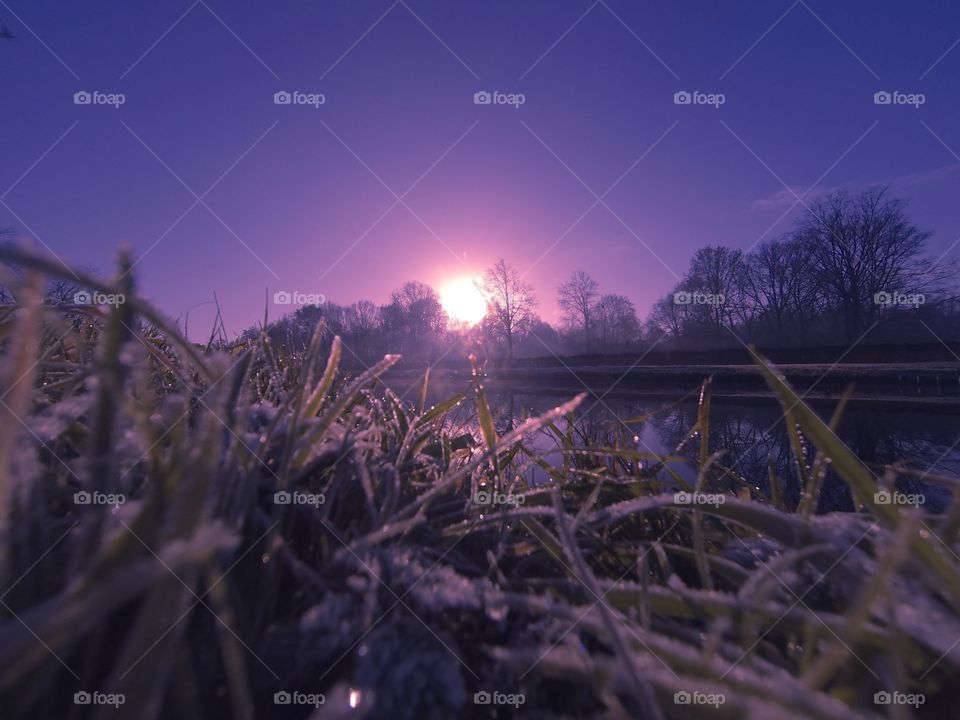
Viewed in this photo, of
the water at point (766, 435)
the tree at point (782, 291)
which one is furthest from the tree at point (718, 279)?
the water at point (766, 435)

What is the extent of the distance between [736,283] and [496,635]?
25.8 meters

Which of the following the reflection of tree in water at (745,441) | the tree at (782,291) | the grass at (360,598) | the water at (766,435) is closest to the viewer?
the grass at (360,598)

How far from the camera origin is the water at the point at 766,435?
1905 mm

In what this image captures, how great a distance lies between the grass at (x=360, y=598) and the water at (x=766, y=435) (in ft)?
2.95

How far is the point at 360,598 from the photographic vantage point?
1.60ft

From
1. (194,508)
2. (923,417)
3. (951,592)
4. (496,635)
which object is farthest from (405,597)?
(923,417)

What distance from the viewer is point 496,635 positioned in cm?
51

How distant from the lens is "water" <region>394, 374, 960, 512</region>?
1905 mm

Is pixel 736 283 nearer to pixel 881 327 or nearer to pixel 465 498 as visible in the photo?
pixel 881 327

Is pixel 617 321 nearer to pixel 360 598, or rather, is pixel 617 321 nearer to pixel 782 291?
pixel 782 291

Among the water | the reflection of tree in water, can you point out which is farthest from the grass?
the reflection of tree in water

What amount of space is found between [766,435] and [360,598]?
12.1 feet

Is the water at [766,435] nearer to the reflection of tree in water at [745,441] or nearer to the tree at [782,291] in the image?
the reflection of tree in water at [745,441]

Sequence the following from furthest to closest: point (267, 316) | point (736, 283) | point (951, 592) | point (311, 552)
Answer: point (736, 283) < point (267, 316) < point (311, 552) < point (951, 592)
